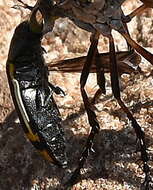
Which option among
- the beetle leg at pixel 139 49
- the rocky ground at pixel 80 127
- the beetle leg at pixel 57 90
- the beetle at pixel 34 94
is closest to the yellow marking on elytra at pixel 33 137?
the beetle at pixel 34 94

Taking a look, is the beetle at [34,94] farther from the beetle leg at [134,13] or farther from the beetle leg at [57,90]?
the beetle leg at [134,13]

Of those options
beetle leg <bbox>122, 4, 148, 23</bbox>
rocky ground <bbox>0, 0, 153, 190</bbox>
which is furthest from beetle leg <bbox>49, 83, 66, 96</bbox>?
beetle leg <bbox>122, 4, 148, 23</bbox>

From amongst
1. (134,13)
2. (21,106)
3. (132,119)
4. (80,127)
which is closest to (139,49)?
(134,13)

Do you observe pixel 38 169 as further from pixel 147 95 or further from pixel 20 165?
pixel 147 95

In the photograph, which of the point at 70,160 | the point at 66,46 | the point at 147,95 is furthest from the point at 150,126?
the point at 66,46

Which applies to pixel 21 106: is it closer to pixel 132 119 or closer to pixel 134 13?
pixel 132 119

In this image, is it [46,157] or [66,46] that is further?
[66,46]
